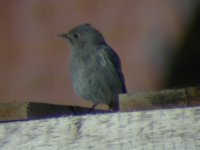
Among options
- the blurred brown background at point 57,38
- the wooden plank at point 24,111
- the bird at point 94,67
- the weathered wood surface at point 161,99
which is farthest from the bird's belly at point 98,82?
the weathered wood surface at point 161,99

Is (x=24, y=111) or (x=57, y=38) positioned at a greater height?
(x=24, y=111)

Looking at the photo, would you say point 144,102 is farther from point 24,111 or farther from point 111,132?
point 24,111

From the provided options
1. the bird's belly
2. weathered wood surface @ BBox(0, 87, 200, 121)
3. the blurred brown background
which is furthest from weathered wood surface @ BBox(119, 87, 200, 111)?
the bird's belly

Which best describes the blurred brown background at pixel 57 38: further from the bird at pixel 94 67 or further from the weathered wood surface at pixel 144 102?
the weathered wood surface at pixel 144 102

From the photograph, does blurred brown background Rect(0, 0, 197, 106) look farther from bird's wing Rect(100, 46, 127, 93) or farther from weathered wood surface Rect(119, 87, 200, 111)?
weathered wood surface Rect(119, 87, 200, 111)

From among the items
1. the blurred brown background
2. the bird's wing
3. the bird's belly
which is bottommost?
the bird's belly

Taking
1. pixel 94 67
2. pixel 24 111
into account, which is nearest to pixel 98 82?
pixel 94 67

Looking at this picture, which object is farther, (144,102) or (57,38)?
(57,38)
